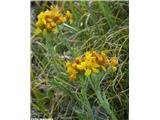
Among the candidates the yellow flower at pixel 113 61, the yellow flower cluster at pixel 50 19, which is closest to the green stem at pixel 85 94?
the yellow flower at pixel 113 61

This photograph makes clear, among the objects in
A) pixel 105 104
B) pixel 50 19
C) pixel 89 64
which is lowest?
pixel 105 104

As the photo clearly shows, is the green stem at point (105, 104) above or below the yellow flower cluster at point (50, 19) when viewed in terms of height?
below

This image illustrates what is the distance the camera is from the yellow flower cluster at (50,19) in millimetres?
1567

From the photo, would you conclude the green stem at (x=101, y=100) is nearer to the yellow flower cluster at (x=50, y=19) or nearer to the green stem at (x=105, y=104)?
the green stem at (x=105, y=104)

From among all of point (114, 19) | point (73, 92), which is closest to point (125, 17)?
point (114, 19)

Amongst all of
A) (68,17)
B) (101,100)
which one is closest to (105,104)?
(101,100)

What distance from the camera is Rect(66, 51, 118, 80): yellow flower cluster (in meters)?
1.51

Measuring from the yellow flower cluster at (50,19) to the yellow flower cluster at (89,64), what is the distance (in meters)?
0.14

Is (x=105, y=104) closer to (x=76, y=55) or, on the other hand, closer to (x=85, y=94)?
(x=85, y=94)

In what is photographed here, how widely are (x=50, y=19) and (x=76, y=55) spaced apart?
15 cm

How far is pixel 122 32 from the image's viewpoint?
154cm

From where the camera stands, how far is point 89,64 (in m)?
1.51
